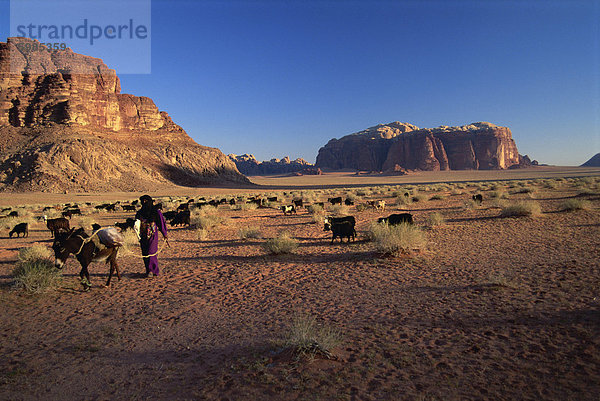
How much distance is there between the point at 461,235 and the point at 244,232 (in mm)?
8609

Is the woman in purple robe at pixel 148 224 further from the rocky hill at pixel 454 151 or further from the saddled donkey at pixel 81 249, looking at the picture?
the rocky hill at pixel 454 151

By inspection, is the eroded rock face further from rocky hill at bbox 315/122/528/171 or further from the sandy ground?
rocky hill at bbox 315/122/528/171

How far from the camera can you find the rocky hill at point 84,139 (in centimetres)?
5412

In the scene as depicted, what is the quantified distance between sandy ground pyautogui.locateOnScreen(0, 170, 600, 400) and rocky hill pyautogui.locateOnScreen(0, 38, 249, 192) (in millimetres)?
57634

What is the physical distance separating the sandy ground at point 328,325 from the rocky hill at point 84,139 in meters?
57.6

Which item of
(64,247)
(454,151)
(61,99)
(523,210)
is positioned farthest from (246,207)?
(454,151)

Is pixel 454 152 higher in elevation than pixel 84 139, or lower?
higher

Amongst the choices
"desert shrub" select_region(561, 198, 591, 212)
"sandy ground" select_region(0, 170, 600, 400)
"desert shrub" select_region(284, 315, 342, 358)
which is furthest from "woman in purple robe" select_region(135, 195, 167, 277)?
"desert shrub" select_region(561, 198, 591, 212)

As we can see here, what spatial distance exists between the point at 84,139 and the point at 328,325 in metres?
75.6

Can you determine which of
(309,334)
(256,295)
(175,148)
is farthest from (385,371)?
(175,148)

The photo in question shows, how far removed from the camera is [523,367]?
335 cm

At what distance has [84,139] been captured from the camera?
62.8m

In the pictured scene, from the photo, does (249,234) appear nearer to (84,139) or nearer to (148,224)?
(148,224)

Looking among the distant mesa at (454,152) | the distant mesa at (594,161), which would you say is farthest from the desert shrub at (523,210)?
the distant mesa at (594,161)
